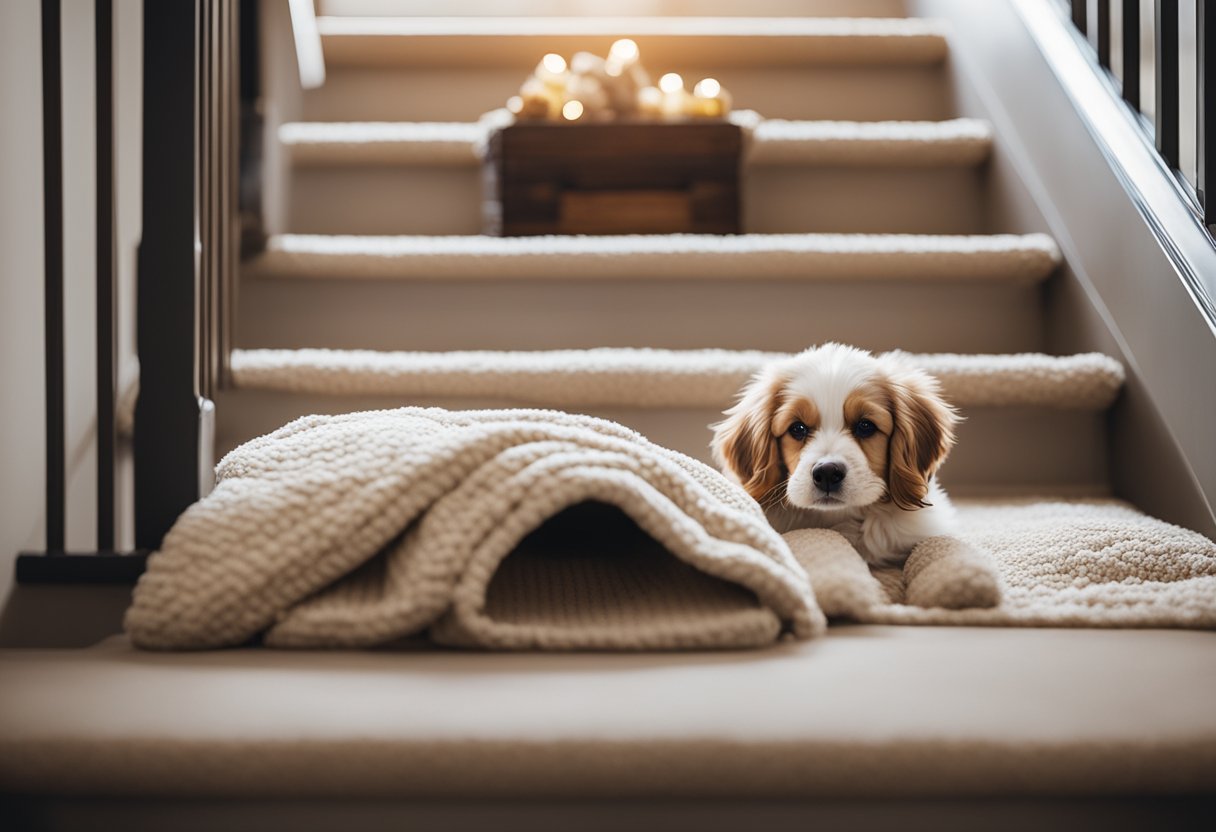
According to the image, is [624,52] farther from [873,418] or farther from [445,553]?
[445,553]

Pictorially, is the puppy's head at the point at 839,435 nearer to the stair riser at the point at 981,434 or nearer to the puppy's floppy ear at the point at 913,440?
the puppy's floppy ear at the point at 913,440

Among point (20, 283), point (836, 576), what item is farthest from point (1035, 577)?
point (20, 283)

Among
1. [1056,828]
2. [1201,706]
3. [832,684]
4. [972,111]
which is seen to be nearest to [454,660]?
[832,684]

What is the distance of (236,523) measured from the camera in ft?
2.91

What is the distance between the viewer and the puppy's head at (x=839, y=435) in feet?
4.21

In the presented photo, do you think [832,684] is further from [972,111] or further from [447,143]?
[972,111]

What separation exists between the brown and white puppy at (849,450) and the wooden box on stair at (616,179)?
0.86 metres

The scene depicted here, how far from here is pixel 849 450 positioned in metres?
1.30

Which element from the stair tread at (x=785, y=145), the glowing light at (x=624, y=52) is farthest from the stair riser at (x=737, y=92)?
the stair tread at (x=785, y=145)

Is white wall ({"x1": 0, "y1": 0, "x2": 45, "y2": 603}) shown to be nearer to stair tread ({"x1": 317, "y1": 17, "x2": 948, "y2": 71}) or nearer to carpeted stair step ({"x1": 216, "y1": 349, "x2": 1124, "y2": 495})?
carpeted stair step ({"x1": 216, "y1": 349, "x2": 1124, "y2": 495})

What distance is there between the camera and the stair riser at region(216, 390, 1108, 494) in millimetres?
1678

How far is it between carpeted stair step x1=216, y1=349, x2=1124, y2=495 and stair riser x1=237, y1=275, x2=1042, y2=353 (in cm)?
23

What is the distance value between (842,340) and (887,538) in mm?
720

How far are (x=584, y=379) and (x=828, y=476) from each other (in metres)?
0.51
